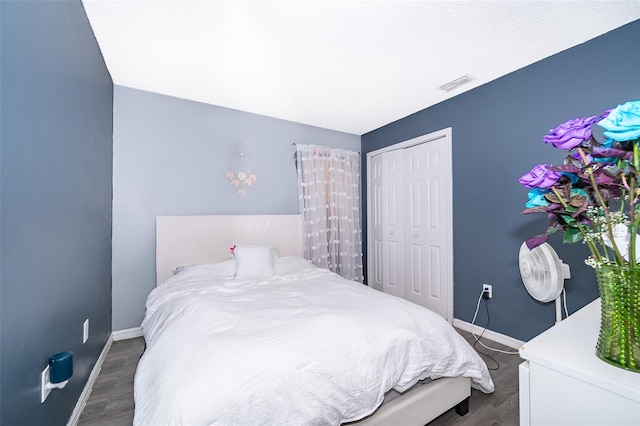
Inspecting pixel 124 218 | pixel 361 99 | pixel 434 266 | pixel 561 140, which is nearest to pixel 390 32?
pixel 361 99

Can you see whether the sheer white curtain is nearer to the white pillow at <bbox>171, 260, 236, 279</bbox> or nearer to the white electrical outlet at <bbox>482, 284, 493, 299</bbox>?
the white pillow at <bbox>171, 260, 236, 279</bbox>

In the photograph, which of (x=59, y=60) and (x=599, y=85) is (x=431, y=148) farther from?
(x=59, y=60)

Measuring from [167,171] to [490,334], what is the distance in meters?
3.63

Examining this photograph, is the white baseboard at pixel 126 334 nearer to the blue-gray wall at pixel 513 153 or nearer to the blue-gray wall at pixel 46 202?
the blue-gray wall at pixel 46 202

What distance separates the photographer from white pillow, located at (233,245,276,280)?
2.46 m

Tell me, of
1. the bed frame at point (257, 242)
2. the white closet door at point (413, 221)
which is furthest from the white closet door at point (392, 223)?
the bed frame at point (257, 242)

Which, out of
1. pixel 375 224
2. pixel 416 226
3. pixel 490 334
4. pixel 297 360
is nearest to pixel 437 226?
pixel 416 226

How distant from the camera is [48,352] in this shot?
4.03 feet

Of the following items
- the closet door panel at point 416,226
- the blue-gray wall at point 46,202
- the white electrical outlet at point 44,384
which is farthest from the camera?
the closet door panel at point 416,226

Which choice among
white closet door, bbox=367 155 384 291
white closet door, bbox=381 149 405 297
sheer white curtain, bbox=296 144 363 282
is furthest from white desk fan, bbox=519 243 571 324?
sheer white curtain, bbox=296 144 363 282

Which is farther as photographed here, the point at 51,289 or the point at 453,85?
the point at 453,85

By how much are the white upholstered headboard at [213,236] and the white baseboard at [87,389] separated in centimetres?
70

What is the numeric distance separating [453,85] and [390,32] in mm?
1103

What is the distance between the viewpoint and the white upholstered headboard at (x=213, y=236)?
2.73m
